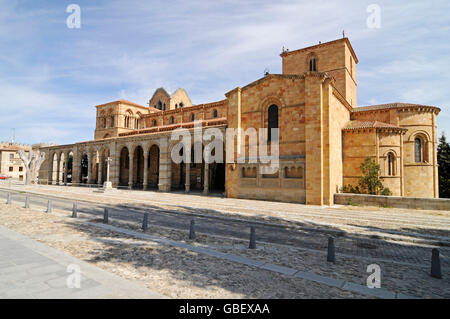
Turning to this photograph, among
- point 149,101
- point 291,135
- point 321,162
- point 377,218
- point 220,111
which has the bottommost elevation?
point 377,218

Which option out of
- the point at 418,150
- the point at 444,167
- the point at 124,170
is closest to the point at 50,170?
the point at 124,170

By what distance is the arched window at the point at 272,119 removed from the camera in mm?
21844

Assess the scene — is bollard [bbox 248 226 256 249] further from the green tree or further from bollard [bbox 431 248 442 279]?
the green tree

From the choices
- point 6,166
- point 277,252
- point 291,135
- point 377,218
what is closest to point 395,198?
point 377,218

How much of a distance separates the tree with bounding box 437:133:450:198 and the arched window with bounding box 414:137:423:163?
12.7 meters

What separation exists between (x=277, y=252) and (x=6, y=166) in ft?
268

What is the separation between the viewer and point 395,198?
1712 cm

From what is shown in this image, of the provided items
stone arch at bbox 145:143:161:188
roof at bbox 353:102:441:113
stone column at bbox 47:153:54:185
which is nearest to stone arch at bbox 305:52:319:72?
roof at bbox 353:102:441:113

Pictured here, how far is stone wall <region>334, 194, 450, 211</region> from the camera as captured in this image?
52.5ft

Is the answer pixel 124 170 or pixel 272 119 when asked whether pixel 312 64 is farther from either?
pixel 124 170

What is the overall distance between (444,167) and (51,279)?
44.9 metres
